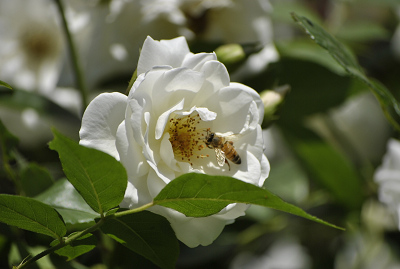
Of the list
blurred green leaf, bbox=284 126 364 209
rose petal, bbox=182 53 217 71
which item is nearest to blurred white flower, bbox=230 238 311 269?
blurred green leaf, bbox=284 126 364 209

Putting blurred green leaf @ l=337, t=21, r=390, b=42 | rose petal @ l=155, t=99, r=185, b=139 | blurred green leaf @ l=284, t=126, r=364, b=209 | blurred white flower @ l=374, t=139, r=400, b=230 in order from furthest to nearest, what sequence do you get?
blurred green leaf @ l=337, t=21, r=390, b=42
blurred green leaf @ l=284, t=126, r=364, b=209
blurred white flower @ l=374, t=139, r=400, b=230
rose petal @ l=155, t=99, r=185, b=139

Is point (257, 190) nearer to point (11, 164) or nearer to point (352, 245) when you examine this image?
point (11, 164)

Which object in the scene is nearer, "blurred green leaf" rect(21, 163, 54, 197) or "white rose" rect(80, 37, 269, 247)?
"white rose" rect(80, 37, 269, 247)

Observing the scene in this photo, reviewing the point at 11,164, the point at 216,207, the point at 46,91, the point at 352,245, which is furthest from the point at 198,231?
the point at 352,245

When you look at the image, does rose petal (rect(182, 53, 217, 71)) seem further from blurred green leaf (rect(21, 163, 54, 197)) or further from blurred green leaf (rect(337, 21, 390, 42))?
blurred green leaf (rect(337, 21, 390, 42))

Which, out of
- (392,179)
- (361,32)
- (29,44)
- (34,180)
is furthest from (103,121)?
(361,32)
